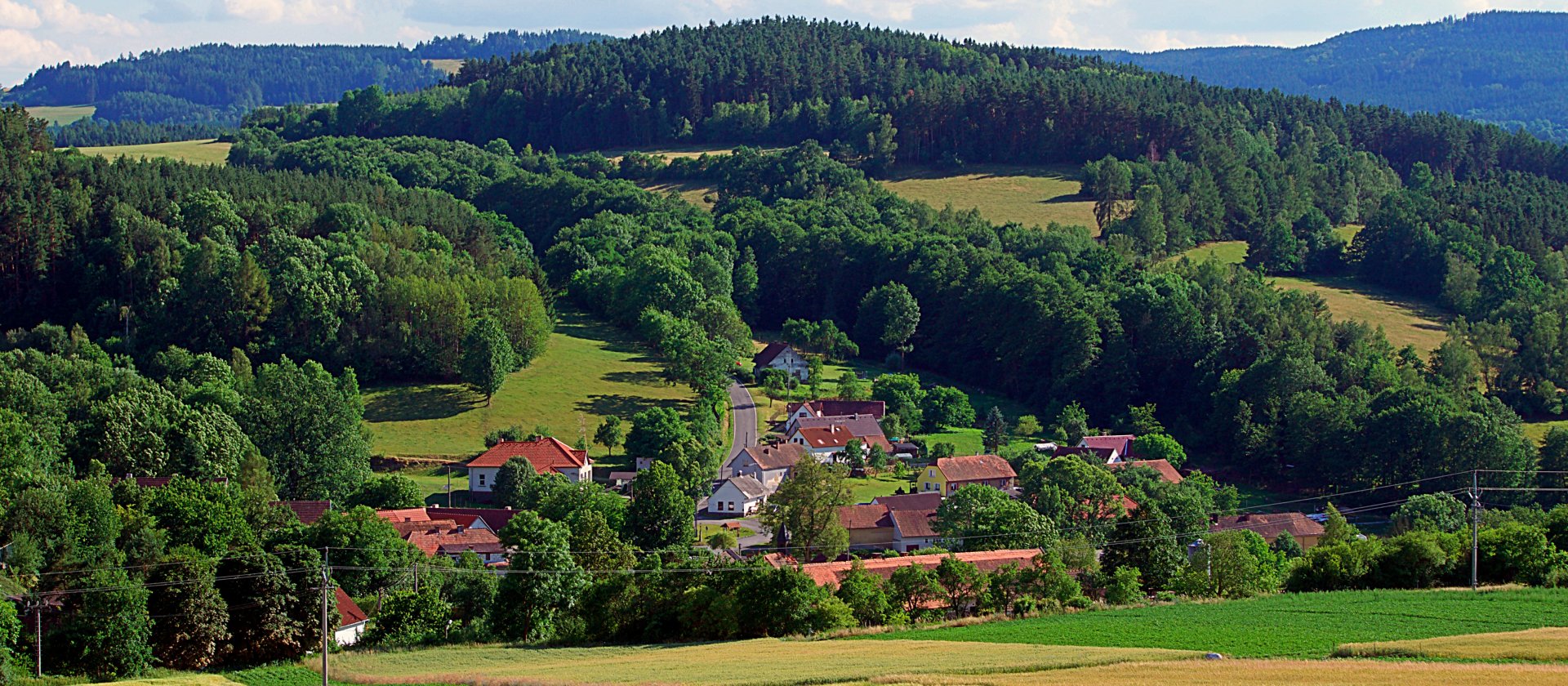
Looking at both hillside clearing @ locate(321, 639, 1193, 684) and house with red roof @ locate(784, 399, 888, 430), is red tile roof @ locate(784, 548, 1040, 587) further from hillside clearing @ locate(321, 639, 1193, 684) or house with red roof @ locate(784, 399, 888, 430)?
house with red roof @ locate(784, 399, 888, 430)

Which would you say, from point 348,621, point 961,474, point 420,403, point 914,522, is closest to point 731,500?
point 914,522

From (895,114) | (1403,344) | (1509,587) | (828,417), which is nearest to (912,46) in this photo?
(895,114)

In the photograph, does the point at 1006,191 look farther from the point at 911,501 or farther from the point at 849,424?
the point at 911,501

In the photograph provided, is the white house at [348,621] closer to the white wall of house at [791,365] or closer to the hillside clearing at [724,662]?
the hillside clearing at [724,662]

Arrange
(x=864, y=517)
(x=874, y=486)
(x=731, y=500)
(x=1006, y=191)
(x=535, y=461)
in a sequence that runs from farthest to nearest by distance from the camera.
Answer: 1. (x=1006, y=191)
2. (x=874, y=486)
3. (x=535, y=461)
4. (x=731, y=500)
5. (x=864, y=517)

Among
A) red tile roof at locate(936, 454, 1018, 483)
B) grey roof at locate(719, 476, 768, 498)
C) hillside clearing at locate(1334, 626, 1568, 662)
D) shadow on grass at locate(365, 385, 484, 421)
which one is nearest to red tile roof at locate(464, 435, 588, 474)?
grey roof at locate(719, 476, 768, 498)

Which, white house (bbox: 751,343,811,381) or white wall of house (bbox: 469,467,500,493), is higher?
white house (bbox: 751,343,811,381)

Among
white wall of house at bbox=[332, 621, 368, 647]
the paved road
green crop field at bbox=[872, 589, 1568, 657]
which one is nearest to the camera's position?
green crop field at bbox=[872, 589, 1568, 657]

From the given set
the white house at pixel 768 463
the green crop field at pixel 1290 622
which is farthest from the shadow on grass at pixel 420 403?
the green crop field at pixel 1290 622
